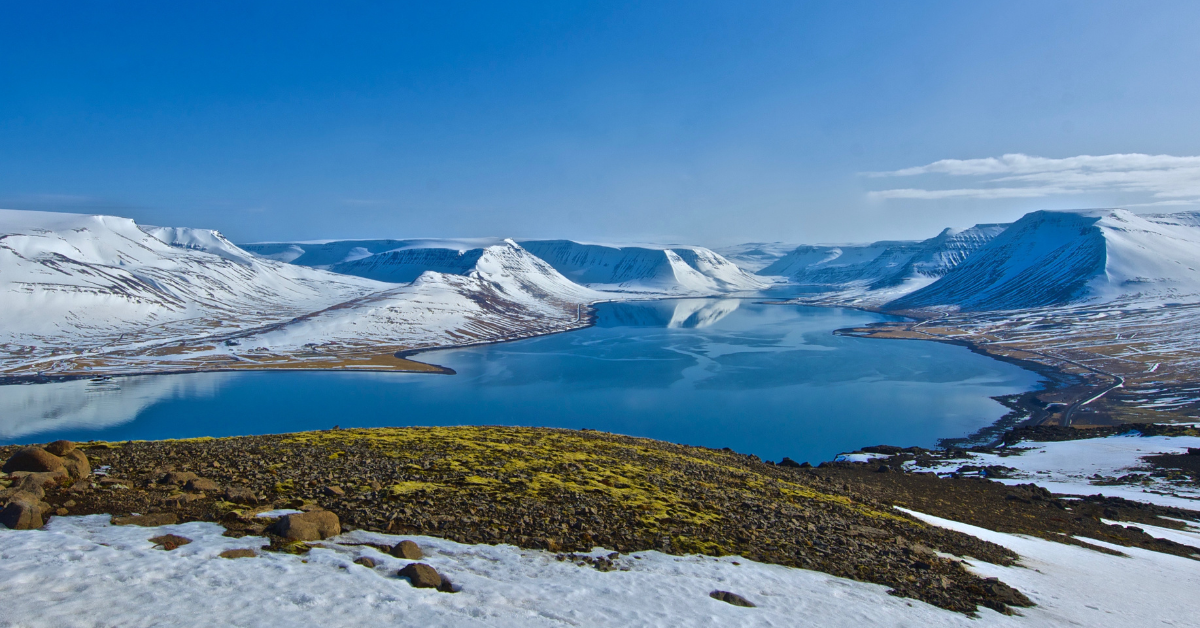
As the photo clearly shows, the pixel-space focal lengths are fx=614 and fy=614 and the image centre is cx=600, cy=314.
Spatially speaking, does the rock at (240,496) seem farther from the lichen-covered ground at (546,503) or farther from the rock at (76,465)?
the rock at (76,465)

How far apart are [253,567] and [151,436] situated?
49.9 m

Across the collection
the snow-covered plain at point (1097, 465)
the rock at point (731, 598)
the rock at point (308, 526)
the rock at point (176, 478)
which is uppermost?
the rock at point (176, 478)

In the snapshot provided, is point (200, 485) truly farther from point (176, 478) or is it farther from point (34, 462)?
point (34, 462)

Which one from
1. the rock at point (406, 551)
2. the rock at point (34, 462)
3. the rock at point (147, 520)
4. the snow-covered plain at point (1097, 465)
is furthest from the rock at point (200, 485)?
the snow-covered plain at point (1097, 465)

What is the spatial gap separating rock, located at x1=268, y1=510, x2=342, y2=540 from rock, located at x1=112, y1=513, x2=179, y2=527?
4.56 feet

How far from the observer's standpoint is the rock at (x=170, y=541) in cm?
741

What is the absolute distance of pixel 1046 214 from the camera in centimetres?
19988

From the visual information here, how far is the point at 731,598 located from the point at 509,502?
4192 mm

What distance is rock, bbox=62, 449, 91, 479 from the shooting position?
9688mm

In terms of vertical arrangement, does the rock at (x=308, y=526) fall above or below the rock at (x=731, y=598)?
above

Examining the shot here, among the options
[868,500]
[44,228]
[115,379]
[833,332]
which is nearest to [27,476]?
[868,500]

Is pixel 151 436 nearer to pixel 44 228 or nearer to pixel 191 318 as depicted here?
pixel 191 318

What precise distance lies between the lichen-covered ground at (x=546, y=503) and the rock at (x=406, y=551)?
0.87m

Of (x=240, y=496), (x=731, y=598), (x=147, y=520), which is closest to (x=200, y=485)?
(x=240, y=496)
